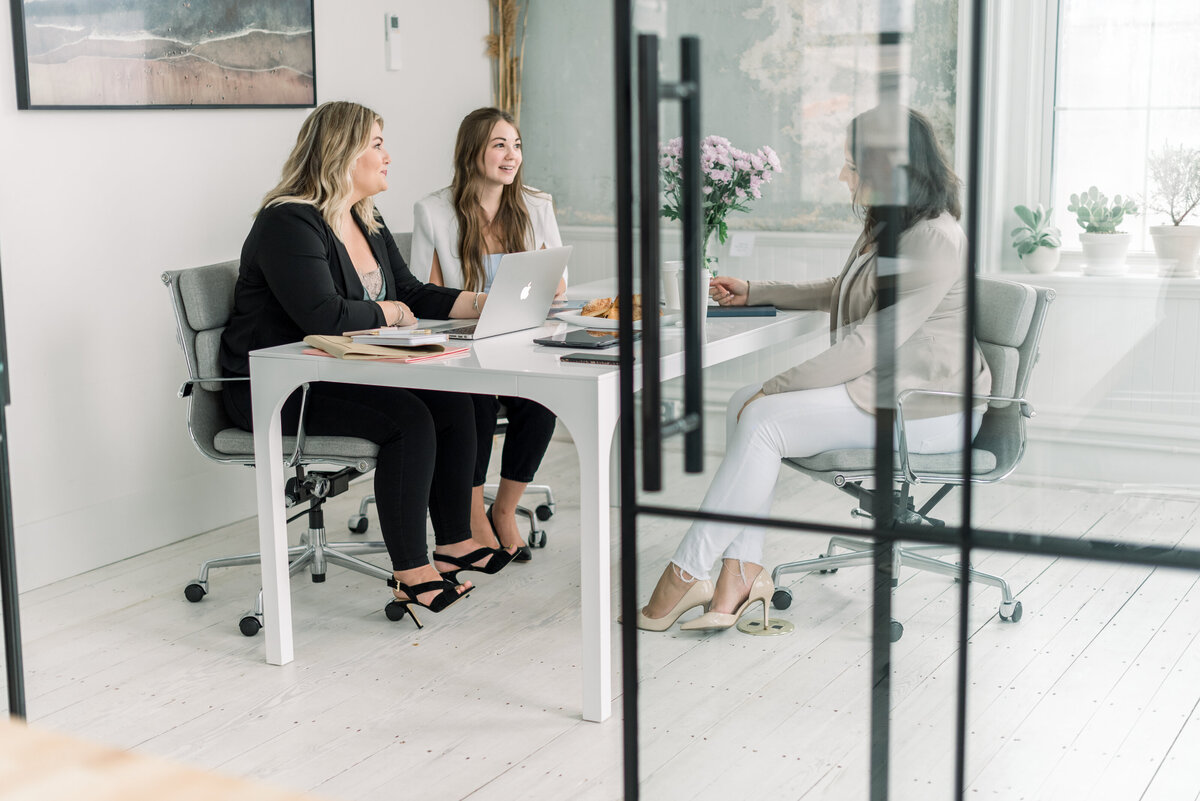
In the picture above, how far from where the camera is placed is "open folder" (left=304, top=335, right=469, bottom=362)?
2.73 m

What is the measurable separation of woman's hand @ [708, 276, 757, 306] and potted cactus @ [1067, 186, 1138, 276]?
50cm

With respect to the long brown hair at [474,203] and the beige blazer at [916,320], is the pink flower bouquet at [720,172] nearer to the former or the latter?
the beige blazer at [916,320]

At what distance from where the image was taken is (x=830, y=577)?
1.78 meters

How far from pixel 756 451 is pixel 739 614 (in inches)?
10.1

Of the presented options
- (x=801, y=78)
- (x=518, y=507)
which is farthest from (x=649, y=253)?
(x=518, y=507)

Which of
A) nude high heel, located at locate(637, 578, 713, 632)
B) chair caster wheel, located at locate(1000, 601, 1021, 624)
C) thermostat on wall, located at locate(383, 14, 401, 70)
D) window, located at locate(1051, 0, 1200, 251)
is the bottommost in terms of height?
nude high heel, located at locate(637, 578, 713, 632)

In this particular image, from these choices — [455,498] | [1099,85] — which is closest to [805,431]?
[1099,85]

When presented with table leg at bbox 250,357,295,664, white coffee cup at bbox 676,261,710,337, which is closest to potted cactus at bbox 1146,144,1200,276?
white coffee cup at bbox 676,261,710,337

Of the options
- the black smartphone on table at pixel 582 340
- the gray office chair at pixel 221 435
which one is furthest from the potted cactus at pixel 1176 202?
the gray office chair at pixel 221 435

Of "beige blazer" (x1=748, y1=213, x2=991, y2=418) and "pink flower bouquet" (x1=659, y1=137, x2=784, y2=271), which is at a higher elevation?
"pink flower bouquet" (x1=659, y1=137, x2=784, y2=271)

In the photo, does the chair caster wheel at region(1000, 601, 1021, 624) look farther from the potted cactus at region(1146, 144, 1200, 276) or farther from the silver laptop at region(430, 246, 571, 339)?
the silver laptop at region(430, 246, 571, 339)

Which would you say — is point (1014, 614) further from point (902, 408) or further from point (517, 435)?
point (517, 435)

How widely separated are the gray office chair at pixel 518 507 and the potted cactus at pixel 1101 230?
7.78 ft

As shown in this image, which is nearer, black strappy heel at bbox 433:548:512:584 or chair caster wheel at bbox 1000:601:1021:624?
chair caster wheel at bbox 1000:601:1021:624
